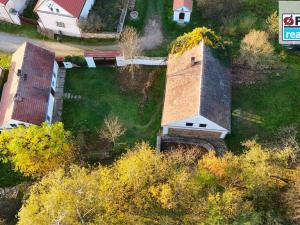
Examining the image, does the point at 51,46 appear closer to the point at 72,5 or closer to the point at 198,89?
the point at 72,5

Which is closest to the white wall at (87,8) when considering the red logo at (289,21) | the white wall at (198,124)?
the white wall at (198,124)

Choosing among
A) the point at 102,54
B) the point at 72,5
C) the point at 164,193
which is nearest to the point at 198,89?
the point at 164,193

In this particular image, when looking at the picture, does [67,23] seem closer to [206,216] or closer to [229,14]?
[229,14]

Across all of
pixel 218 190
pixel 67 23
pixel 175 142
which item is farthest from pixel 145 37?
pixel 218 190

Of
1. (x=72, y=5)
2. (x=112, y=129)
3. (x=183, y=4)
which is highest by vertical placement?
(x=183, y=4)

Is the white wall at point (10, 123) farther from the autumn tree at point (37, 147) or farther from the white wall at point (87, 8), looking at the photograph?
the white wall at point (87, 8)
